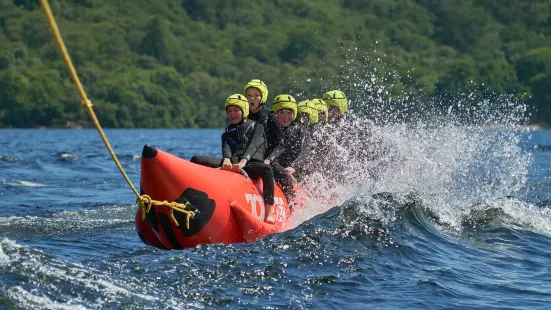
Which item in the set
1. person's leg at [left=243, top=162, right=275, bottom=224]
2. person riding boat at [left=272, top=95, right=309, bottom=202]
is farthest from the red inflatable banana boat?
person riding boat at [left=272, top=95, right=309, bottom=202]

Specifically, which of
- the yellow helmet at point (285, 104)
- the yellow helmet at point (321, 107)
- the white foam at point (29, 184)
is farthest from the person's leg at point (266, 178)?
the white foam at point (29, 184)

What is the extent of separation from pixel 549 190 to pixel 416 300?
1177 centimetres

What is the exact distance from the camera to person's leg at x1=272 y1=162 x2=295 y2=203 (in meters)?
12.0

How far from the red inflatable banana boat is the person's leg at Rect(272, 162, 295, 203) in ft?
4.01

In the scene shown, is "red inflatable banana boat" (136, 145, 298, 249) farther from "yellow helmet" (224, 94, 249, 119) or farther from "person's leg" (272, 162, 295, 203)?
"person's leg" (272, 162, 295, 203)

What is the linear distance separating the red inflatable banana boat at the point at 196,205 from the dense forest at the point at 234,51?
192ft

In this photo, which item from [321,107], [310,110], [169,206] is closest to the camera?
[169,206]

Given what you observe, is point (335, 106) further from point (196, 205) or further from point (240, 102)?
point (196, 205)

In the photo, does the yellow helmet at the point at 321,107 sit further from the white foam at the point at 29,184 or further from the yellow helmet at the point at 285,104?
the white foam at the point at 29,184

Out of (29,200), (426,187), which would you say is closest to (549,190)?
(426,187)

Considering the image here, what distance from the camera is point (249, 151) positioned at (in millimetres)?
11109

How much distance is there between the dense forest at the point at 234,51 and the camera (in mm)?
91625

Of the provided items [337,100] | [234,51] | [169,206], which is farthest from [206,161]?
[234,51]

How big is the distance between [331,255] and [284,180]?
257 centimetres
